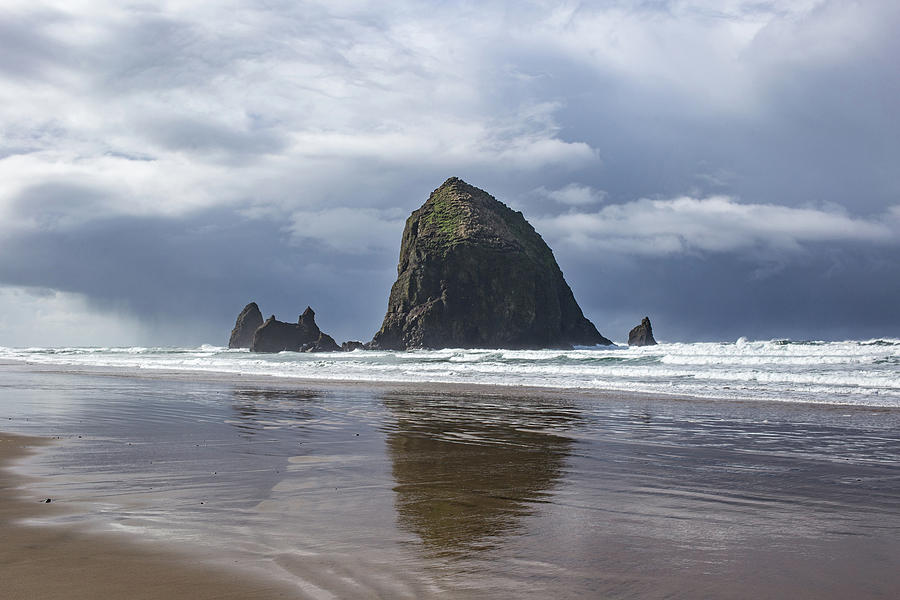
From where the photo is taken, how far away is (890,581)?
336 cm

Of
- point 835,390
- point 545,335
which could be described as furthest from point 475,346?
point 835,390

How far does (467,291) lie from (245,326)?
47.1 meters

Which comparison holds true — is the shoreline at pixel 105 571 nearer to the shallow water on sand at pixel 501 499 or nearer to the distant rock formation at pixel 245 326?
the shallow water on sand at pixel 501 499

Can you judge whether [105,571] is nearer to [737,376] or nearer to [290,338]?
[737,376]

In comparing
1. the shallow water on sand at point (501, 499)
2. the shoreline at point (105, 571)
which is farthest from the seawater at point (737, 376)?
the shoreline at point (105, 571)

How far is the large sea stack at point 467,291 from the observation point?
251 ft

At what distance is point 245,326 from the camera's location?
4166 inches

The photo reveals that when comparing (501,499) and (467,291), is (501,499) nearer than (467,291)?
Yes

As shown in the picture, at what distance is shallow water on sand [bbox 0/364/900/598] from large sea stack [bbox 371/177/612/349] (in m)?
64.8

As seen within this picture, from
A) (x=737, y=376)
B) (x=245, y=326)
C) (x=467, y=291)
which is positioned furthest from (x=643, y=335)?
(x=245, y=326)

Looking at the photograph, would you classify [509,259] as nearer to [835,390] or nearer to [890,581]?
[835,390]

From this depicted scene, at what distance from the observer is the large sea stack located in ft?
251

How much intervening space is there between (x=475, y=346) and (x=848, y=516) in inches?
2824

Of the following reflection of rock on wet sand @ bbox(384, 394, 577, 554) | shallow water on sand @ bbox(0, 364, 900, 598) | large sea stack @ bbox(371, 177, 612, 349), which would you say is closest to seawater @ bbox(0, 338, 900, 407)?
shallow water on sand @ bbox(0, 364, 900, 598)
